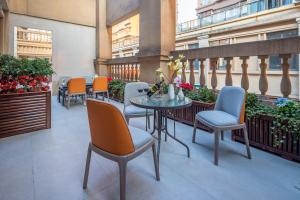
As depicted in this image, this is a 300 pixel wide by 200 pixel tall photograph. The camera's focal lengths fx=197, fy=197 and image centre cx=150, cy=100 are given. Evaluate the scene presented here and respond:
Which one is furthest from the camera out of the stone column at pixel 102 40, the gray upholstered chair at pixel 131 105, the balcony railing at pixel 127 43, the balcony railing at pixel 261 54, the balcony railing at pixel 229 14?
the balcony railing at pixel 127 43

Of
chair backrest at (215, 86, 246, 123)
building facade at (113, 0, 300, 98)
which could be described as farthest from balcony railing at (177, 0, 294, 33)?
chair backrest at (215, 86, 246, 123)

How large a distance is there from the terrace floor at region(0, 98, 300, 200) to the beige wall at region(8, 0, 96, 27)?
17.9ft

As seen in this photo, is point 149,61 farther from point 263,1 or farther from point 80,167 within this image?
point 263,1

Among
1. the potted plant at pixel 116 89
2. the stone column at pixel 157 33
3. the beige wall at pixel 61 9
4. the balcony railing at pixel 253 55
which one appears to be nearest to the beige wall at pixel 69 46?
the beige wall at pixel 61 9

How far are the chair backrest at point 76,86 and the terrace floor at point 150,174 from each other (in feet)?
7.91

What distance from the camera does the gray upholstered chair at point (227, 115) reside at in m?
2.15

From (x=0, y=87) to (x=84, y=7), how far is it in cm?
579

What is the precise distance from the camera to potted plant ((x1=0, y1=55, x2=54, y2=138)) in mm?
2918

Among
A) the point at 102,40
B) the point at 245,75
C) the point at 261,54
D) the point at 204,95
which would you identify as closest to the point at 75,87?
the point at 102,40

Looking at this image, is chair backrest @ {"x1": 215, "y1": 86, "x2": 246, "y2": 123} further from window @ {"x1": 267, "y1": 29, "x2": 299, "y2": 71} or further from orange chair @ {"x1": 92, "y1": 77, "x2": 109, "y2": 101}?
orange chair @ {"x1": 92, "y1": 77, "x2": 109, "y2": 101}

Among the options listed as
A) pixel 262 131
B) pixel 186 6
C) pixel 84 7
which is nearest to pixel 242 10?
pixel 186 6

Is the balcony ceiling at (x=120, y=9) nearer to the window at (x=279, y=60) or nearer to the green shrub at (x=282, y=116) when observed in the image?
the window at (x=279, y=60)

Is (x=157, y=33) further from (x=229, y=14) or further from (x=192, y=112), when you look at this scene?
(x=229, y=14)

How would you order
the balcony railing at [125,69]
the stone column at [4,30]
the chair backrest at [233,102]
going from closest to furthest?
the chair backrest at [233,102] → the balcony railing at [125,69] → the stone column at [4,30]
